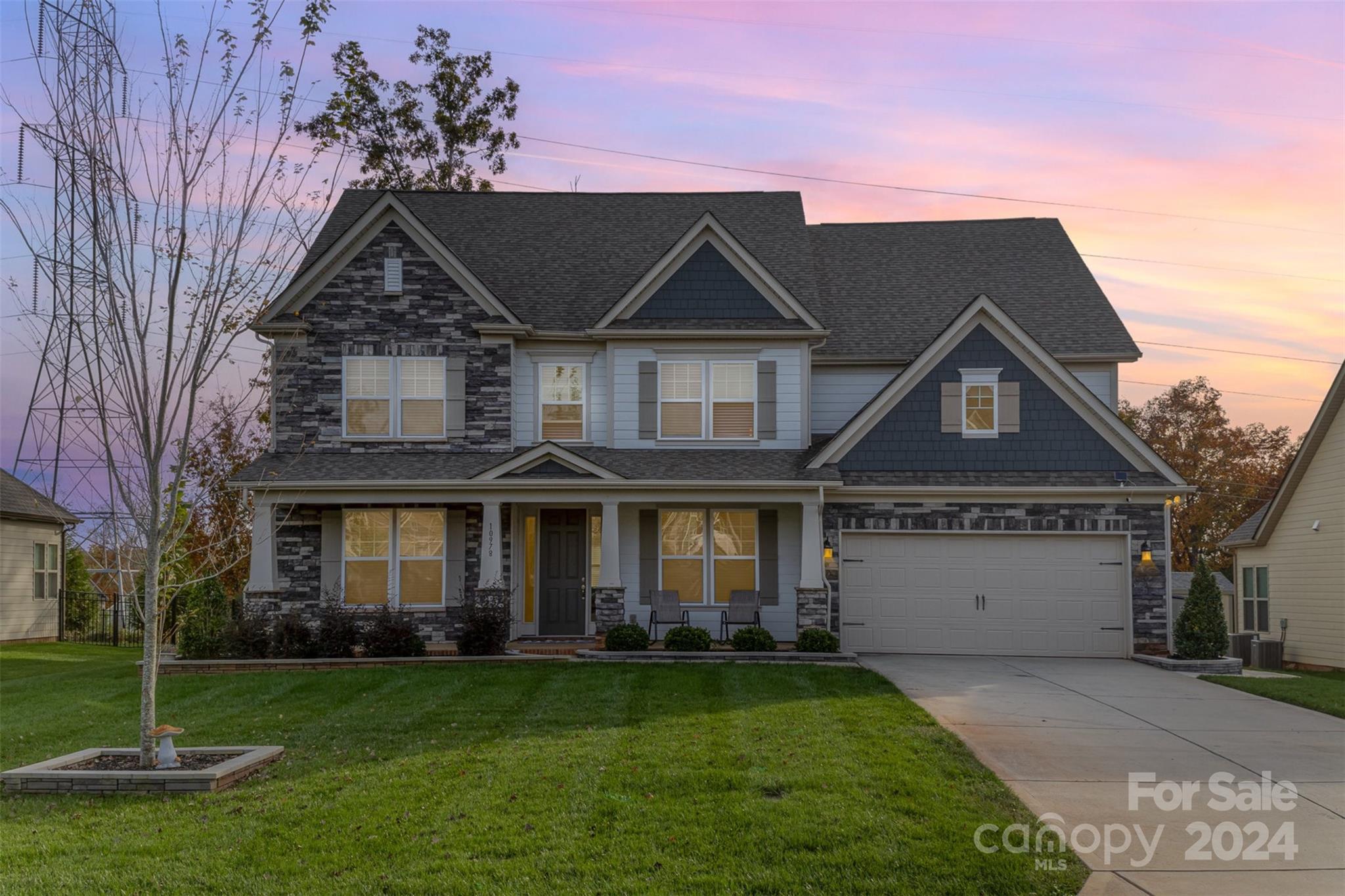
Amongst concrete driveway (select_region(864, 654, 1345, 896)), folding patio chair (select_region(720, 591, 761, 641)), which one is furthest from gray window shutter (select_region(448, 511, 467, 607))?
concrete driveway (select_region(864, 654, 1345, 896))

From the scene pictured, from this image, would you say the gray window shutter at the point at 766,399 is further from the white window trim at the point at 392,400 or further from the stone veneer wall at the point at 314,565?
the white window trim at the point at 392,400

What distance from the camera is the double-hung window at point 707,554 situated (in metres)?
19.7

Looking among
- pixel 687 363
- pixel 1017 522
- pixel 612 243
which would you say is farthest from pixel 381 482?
pixel 1017 522

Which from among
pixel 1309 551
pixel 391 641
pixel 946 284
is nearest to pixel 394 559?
pixel 391 641

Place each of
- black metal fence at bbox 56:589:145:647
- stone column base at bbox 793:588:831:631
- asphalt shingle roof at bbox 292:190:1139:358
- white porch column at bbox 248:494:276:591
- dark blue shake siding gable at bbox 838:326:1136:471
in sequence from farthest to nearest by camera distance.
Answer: black metal fence at bbox 56:589:145:647, asphalt shingle roof at bbox 292:190:1139:358, dark blue shake siding gable at bbox 838:326:1136:471, white porch column at bbox 248:494:276:591, stone column base at bbox 793:588:831:631

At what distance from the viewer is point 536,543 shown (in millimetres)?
20188

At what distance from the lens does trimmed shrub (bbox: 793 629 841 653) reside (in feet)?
56.4

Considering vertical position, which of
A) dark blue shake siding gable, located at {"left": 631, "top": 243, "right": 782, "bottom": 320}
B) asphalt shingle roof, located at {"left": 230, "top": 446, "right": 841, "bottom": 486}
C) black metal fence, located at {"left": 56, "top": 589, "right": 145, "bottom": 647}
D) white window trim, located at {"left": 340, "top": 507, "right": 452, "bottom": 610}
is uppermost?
dark blue shake siding gable, located at {"left": 631, "top": 243, "right": 782, "bottom": 320}

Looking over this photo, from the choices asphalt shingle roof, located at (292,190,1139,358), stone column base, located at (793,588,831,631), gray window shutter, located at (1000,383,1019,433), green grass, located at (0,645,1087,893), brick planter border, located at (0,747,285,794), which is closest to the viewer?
green grass, located at (0,645,1087,893)

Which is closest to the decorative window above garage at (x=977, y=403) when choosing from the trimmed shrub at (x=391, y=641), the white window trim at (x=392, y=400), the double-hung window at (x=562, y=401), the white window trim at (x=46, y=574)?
the double-hung window at (x=562, y=401)

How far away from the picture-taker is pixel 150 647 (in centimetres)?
958

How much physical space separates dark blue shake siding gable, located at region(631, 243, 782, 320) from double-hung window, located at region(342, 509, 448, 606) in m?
5.51

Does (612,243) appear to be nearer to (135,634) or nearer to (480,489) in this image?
(480,489)

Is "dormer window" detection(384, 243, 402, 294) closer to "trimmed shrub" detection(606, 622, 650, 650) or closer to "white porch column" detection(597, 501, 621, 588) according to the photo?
"white porch column" detection(597, 501, 621, 588)
